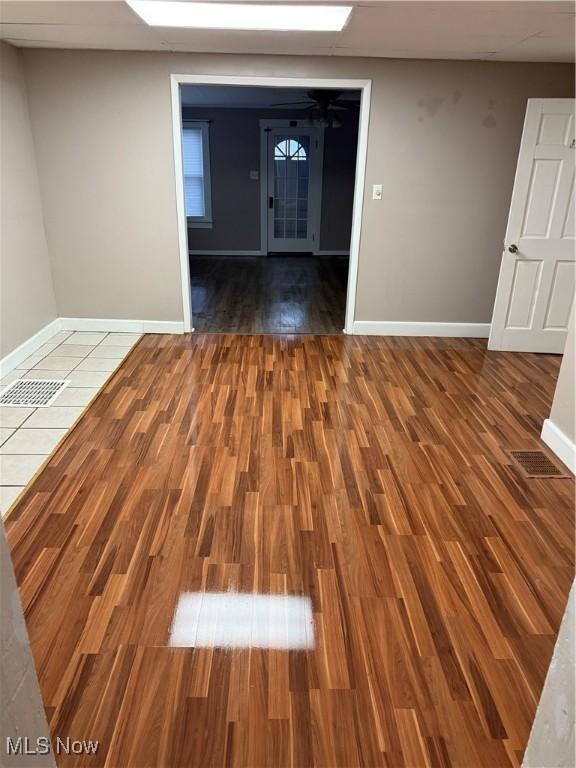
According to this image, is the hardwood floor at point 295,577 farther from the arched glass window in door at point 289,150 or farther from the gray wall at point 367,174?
the arched glass window in door at point 289,150

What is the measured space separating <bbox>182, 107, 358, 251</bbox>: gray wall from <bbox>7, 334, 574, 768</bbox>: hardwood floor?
578 cm

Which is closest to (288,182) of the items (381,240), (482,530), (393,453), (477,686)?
(381,240)

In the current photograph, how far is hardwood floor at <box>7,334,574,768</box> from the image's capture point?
61.1 inches

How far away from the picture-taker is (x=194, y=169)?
8.54 meters

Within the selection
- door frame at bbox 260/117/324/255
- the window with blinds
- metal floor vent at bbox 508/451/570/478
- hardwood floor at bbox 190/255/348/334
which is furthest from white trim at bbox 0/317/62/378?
door frame at bbox 260/117/324/255

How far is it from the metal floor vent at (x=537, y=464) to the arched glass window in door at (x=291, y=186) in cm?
677

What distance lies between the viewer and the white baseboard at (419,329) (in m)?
5.02

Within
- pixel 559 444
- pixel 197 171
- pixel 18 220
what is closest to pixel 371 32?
pixel 559 444

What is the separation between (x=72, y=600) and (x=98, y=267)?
138 inches

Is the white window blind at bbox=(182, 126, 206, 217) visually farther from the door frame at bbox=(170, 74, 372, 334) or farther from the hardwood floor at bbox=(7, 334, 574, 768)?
the hardwood floor at bbox=(7, 334, 574, 768)

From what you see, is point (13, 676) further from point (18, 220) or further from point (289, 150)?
point (289, 150)

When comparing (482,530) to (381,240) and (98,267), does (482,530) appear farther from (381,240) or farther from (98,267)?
(98,267)

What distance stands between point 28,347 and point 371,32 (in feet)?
11.5

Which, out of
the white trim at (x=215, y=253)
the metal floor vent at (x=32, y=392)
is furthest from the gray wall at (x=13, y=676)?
the white trim at (x=215, y=253)
